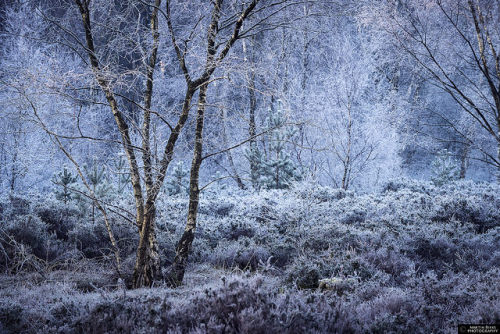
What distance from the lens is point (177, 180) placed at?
12.9 metres

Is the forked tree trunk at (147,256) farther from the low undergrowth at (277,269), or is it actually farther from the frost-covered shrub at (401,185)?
the frost-covered shrub at (401,185)

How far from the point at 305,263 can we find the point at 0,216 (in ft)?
22.8

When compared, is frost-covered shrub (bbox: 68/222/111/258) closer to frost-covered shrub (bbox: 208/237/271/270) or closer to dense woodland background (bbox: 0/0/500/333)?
dense woodland background (bbox: 0/0/500/333)

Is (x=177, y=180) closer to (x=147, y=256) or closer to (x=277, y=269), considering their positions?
(x=277, y=269)

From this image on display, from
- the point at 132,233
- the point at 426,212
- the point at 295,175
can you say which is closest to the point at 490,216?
the point at 426,212

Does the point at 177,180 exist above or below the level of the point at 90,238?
above

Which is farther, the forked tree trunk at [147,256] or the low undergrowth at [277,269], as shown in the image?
the forked tree trunk at [147,256]

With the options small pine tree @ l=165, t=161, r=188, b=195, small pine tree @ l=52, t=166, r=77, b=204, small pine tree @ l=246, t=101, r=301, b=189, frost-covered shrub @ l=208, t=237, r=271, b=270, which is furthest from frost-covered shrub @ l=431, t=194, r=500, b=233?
small pine tree @ l=52, t=166, r=77, b=204

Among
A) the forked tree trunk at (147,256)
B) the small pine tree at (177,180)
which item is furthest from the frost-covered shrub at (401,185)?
the forked tree trunk at (147,256)

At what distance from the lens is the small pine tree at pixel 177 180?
12.9 m

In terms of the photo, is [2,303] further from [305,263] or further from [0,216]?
[0,216]

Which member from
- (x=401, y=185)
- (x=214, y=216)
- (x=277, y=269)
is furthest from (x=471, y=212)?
(x=214, y=216)

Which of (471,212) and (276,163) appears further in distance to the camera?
(276,163)

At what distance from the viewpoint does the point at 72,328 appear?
268 centimetres
